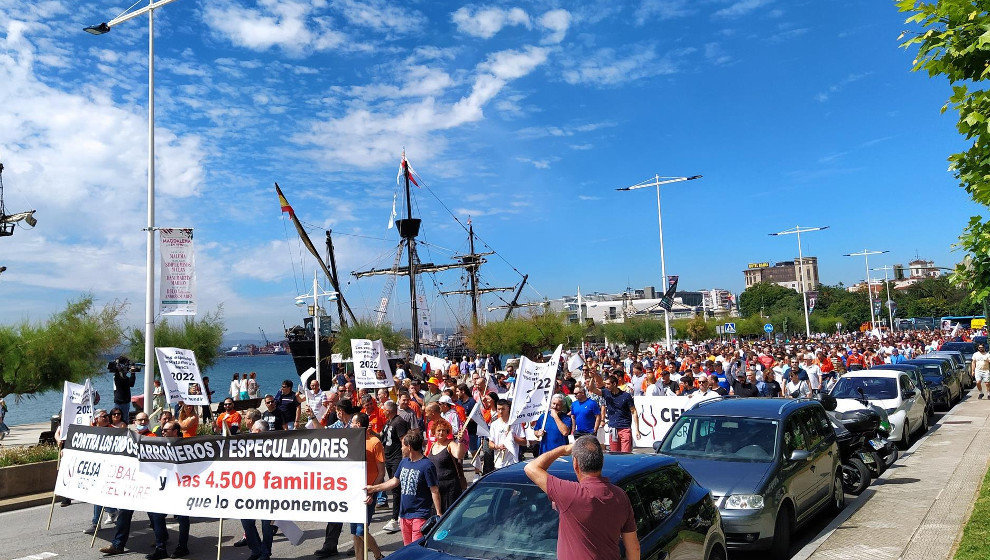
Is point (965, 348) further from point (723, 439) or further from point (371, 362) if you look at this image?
point (723, 439)

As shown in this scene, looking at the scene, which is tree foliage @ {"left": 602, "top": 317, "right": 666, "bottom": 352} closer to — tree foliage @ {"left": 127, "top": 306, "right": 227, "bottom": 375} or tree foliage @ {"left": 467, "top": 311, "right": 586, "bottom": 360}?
tree foliage @ {"left": 467, "top": 311, "right": 586, "bottom": 360}

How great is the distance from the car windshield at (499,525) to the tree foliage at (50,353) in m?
22.9

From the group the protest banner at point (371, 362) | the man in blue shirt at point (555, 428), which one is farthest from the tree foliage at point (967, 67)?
the protest banner at point (371, 362)

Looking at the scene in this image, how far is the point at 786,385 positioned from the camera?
1875 cm

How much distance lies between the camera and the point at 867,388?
16.0 m

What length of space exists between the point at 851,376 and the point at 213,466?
1442 centimetres

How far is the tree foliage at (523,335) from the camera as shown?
61.8 metres

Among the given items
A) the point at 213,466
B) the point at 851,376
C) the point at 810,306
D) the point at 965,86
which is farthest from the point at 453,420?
the point at 810,306

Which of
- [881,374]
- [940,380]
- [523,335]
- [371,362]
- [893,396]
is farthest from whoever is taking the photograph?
[523,335]

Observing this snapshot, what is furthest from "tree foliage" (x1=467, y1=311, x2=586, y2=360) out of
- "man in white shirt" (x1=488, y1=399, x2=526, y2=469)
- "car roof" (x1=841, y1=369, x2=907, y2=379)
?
"man in white shirt" (x1=488, y1=399, x2=526, y2=469)

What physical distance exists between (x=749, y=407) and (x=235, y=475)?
20.5ft

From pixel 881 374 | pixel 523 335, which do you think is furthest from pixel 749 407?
pixel 523 335

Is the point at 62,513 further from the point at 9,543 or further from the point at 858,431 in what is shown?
the point at 858,431

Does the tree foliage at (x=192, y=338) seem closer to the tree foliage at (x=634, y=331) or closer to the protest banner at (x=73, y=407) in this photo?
the protest banner at (x=73, y=407)
